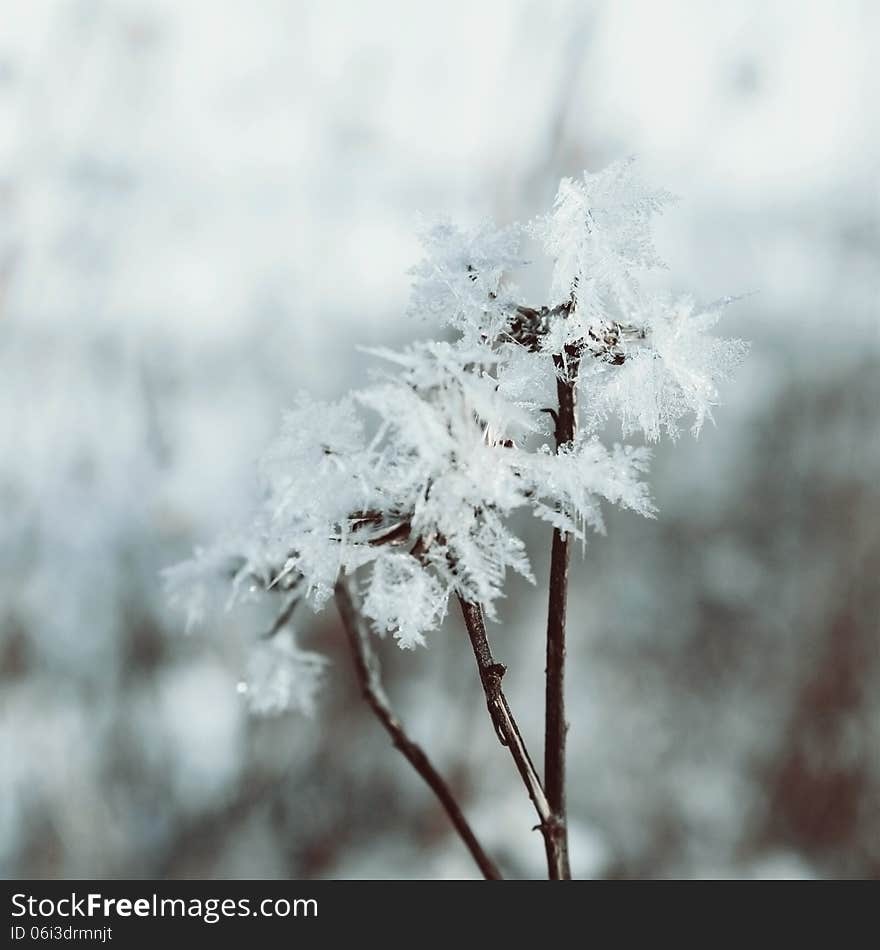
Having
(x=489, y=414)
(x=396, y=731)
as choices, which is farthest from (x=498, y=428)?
(x=396, y=731)

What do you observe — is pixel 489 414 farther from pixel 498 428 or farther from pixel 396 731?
pixel 396 731

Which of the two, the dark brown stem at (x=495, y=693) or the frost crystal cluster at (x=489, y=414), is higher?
the frost crystal cluster at (x=489, y=414)

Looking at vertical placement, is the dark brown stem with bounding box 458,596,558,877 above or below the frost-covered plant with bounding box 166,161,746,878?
below
